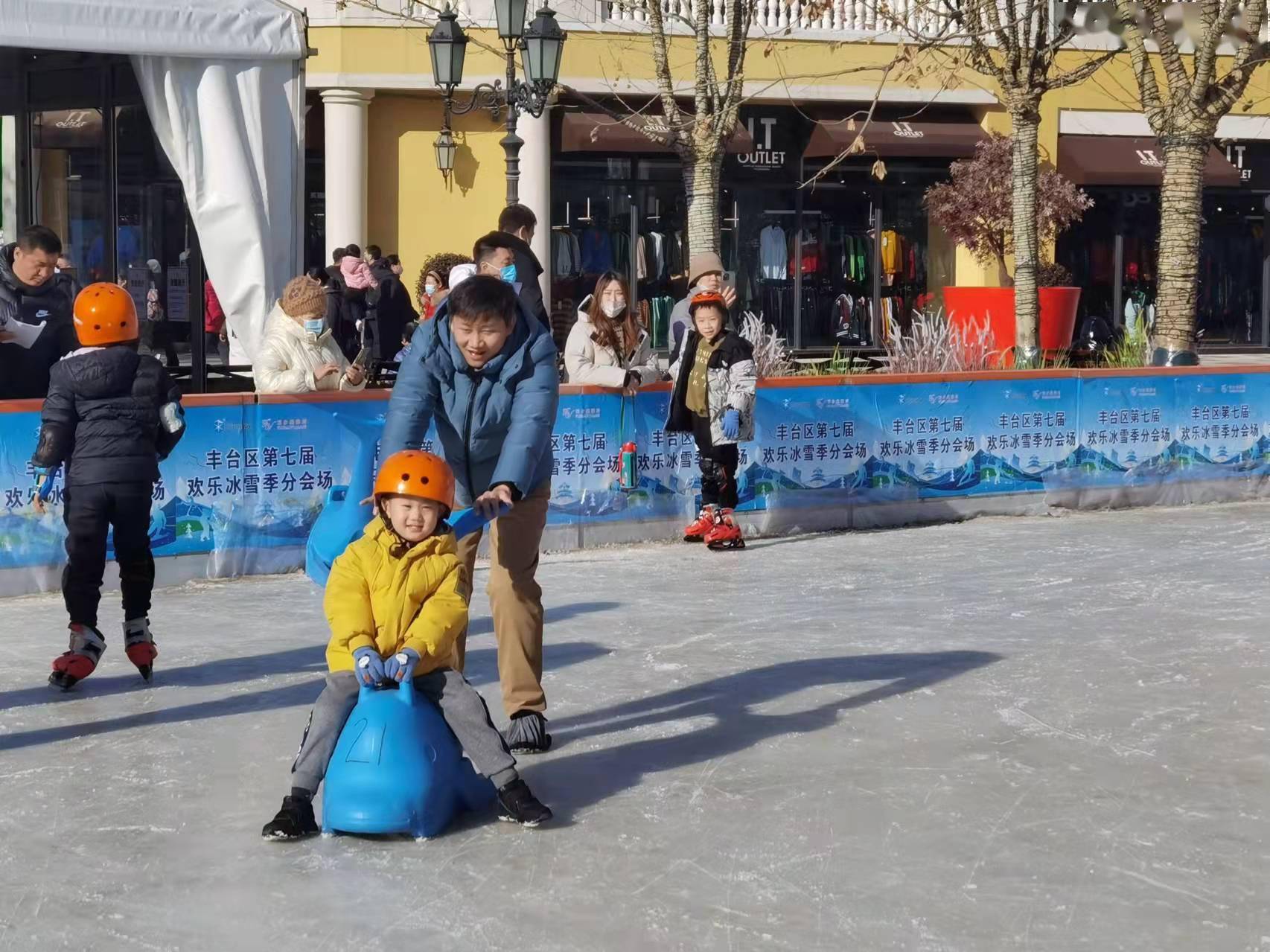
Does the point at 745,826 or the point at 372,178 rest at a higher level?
the point at 372,178

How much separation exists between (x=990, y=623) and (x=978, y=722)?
2137 millimetres

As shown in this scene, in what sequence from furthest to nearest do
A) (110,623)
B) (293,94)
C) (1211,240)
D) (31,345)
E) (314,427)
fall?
(1211,240) → (293,94) → (314,427) → (31,345) → (110,623)

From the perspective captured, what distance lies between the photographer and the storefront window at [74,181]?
1305 cm

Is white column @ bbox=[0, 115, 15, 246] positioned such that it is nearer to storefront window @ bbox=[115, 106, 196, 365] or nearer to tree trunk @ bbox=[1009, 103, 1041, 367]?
storefront window @ bbox=[115, 106, 196, 365]

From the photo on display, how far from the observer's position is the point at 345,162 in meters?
26.4

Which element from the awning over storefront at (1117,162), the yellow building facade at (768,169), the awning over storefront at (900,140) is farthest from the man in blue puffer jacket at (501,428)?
the awning over storefront at (1117,162)

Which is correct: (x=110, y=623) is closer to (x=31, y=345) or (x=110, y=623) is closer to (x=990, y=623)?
(x=31, y=345)

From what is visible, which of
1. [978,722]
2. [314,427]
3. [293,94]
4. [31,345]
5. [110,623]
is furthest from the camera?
[293,94]

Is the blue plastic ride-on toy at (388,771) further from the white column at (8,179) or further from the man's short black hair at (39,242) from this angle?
the white column at (8,179)

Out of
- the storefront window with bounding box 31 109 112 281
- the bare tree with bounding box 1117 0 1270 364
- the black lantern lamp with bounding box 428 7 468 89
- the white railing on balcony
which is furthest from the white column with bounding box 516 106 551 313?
the storefront window with bounding box 31 109 112 281

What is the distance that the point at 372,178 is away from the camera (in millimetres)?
27062

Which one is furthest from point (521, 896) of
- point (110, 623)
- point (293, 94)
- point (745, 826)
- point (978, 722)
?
point (293, 94)

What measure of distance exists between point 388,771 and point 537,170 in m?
22.0

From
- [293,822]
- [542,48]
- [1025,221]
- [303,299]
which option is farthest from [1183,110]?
[293,822]
